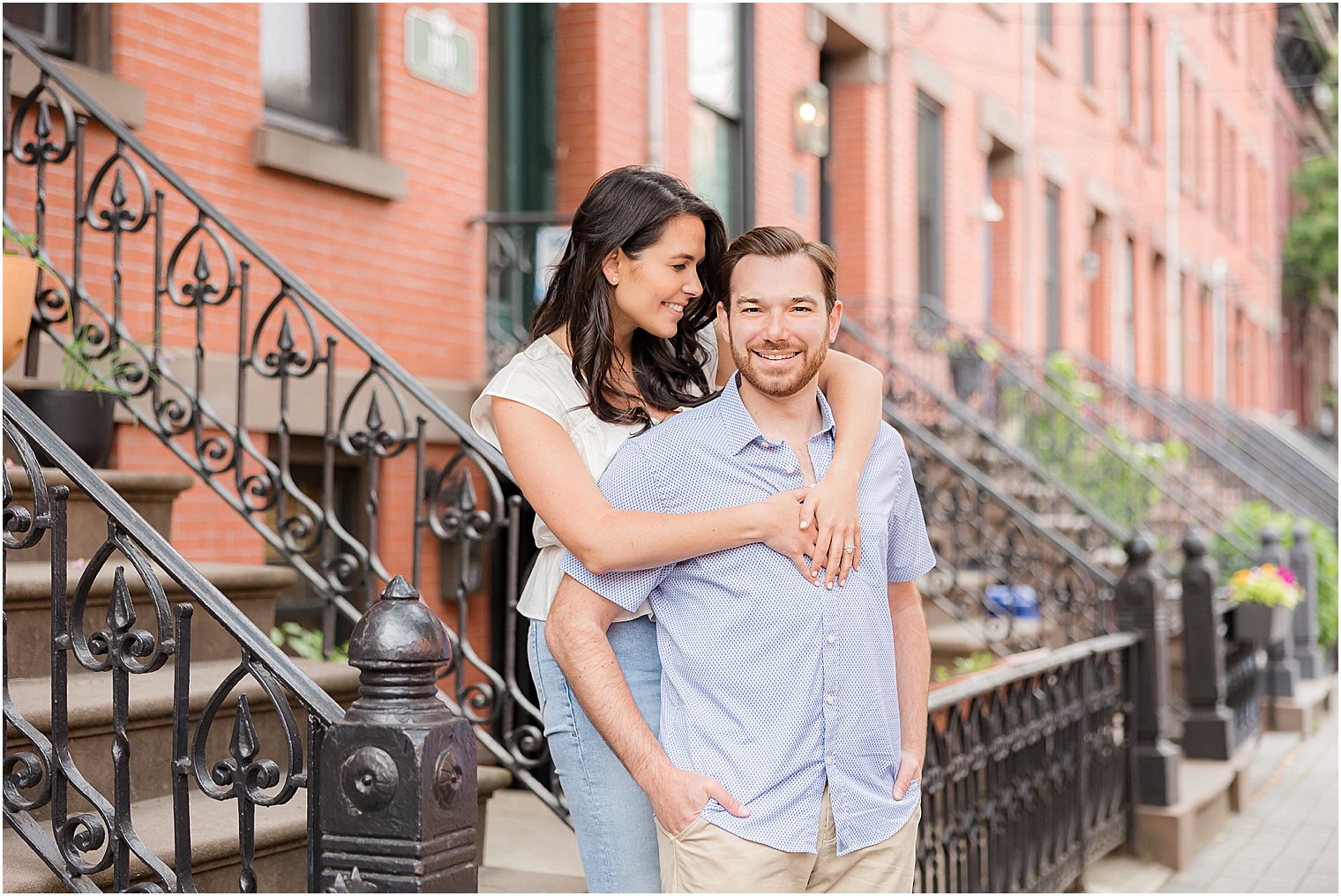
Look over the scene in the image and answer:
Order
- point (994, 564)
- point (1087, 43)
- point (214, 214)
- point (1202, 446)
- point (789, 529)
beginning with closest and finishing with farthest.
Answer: point (789, 529) → point (214, 214) → point (994, 564) → point (1202, 446) → point (1087, 43)

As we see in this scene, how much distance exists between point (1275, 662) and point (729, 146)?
530 cm

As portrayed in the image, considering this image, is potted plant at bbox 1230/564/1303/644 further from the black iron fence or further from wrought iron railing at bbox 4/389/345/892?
wrought iron railing at bbox 4/389/345/892

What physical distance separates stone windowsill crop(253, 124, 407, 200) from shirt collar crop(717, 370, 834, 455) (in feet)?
14.1

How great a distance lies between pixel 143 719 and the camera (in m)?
3.97

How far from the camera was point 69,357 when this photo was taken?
16.6 ft

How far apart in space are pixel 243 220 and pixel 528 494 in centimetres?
419

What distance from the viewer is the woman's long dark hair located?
109 inches

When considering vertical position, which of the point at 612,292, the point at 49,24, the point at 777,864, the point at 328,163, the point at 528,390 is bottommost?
the point at 777,864

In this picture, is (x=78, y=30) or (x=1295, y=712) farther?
(x=1295, y=712)

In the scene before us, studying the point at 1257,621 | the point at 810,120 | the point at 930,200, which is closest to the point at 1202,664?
the point at 1257,621

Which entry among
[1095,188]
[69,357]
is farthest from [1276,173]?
[69,357]

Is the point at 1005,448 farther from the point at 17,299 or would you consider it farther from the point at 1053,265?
the point at 1053,265

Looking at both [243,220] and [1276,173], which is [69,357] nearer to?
[243,220]

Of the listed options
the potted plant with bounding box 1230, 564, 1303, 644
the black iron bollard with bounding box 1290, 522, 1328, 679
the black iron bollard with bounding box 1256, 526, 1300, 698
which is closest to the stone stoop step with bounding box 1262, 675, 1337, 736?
the black iron bollard with bounding box 1256, 526, 1300, 698
